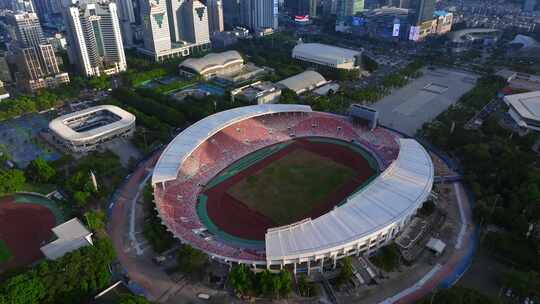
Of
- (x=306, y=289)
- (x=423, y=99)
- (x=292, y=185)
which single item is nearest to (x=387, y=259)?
(x=306, y=289)

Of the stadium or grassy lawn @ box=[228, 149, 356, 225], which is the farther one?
grassy lawn @ box=[228, 149, 356, 225]

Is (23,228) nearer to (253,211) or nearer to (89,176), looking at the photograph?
(89,176)

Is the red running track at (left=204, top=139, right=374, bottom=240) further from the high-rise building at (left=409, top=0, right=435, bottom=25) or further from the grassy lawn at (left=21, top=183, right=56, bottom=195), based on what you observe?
the high-rise building at (left=409, top=0, right=435, bottom=25)

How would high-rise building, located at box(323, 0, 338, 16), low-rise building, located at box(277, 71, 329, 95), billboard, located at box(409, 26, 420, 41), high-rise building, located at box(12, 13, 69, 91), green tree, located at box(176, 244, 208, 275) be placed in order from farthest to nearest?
high-rise building, located at box(323, 0, 338, 16) < billboard, located at box(409, 26, 420, 41) < high-rise building, located at box(12, 13, 69, 91) < low-rise building, located at box(277, 71, 329, 95) < green tree, located at box(176, 244, 208, 275)

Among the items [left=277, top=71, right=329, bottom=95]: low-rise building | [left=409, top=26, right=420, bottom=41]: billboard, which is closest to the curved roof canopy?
[left=409, top=26, right=420, bottom=41]: billboard

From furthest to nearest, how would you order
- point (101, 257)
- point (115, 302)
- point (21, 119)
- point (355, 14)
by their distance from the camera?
point (355, 14), point (21, 119), point (101, 257), point (115, 302)

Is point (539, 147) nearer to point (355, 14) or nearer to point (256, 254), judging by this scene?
point (256, 254)

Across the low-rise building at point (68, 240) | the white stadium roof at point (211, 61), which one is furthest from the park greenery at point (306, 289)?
the white stadium roof at point (211, 61)

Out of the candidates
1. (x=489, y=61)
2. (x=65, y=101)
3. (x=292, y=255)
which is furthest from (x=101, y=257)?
(x=489, y=61)
